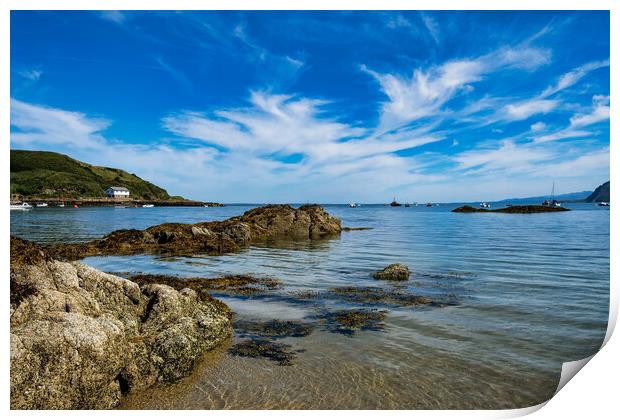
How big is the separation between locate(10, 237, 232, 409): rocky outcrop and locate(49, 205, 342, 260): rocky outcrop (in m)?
10.6

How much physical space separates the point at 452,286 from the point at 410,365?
26.8 ft

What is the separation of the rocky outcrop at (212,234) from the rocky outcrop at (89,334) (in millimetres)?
10559

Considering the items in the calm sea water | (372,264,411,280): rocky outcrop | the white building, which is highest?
the white building

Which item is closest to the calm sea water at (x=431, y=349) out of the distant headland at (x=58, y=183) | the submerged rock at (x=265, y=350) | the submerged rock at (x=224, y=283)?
the submerged rock at (x=265, y=350)

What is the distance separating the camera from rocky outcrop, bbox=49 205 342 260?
26206 millimetres

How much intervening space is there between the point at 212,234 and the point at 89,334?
2625cm

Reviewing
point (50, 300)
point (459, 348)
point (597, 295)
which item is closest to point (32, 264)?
point (50, 300)

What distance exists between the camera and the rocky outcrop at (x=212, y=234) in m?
26.2

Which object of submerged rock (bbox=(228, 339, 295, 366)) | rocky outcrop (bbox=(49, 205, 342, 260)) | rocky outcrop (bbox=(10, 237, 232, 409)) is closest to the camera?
rocky outcrop (bbox=(10, 237, 232, 409))

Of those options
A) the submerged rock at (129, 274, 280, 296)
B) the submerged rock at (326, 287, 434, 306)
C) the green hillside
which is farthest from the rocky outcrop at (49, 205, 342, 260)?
the green hillside

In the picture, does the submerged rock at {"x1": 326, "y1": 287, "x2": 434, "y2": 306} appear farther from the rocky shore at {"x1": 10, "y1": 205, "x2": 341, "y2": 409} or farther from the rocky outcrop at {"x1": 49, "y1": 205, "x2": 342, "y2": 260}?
the rocky outcrop at {"x1": 49, "y1": 205, "x2": 342, "y2": 260}

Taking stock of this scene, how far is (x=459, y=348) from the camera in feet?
28.1
